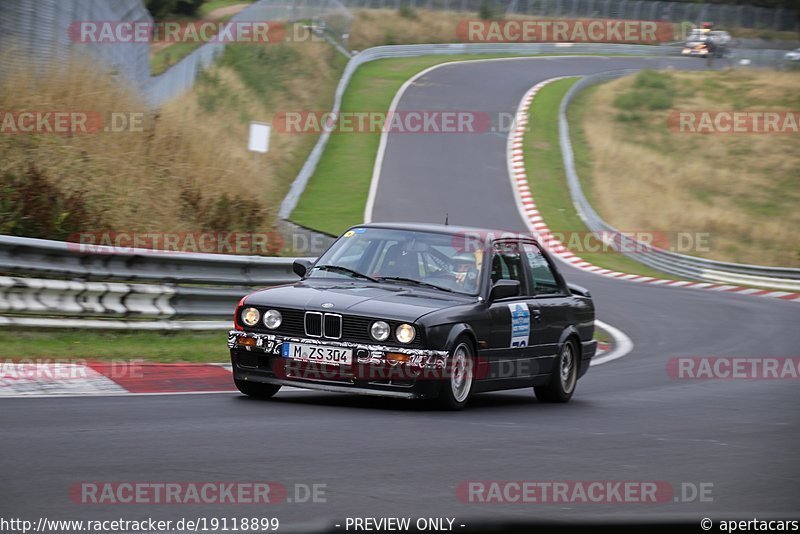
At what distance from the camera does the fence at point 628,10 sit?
70788 millimetres

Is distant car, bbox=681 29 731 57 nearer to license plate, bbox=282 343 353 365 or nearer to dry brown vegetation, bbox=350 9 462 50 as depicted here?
dry brown vegetation, bbox=350 9 462 50

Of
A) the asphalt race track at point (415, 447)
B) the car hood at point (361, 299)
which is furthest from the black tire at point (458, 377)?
the car hood at point (361, 299)

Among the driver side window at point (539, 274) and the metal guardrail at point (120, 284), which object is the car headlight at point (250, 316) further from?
the metal guardrail at point (120, 284)

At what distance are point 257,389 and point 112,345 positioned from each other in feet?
8.56

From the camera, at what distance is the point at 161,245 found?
1460cm

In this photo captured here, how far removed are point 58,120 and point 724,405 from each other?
372 inches

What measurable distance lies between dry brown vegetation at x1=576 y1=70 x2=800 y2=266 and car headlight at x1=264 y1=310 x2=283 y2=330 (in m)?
25.9

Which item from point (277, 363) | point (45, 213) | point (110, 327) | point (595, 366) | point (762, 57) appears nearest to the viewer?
point (277, 363)

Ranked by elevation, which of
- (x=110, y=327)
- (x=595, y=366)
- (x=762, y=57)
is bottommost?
(x=595, y=366)

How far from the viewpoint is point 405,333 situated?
863 cm

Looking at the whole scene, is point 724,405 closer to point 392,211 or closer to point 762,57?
point 392,211

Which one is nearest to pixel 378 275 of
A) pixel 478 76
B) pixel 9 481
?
pixel 9 481
